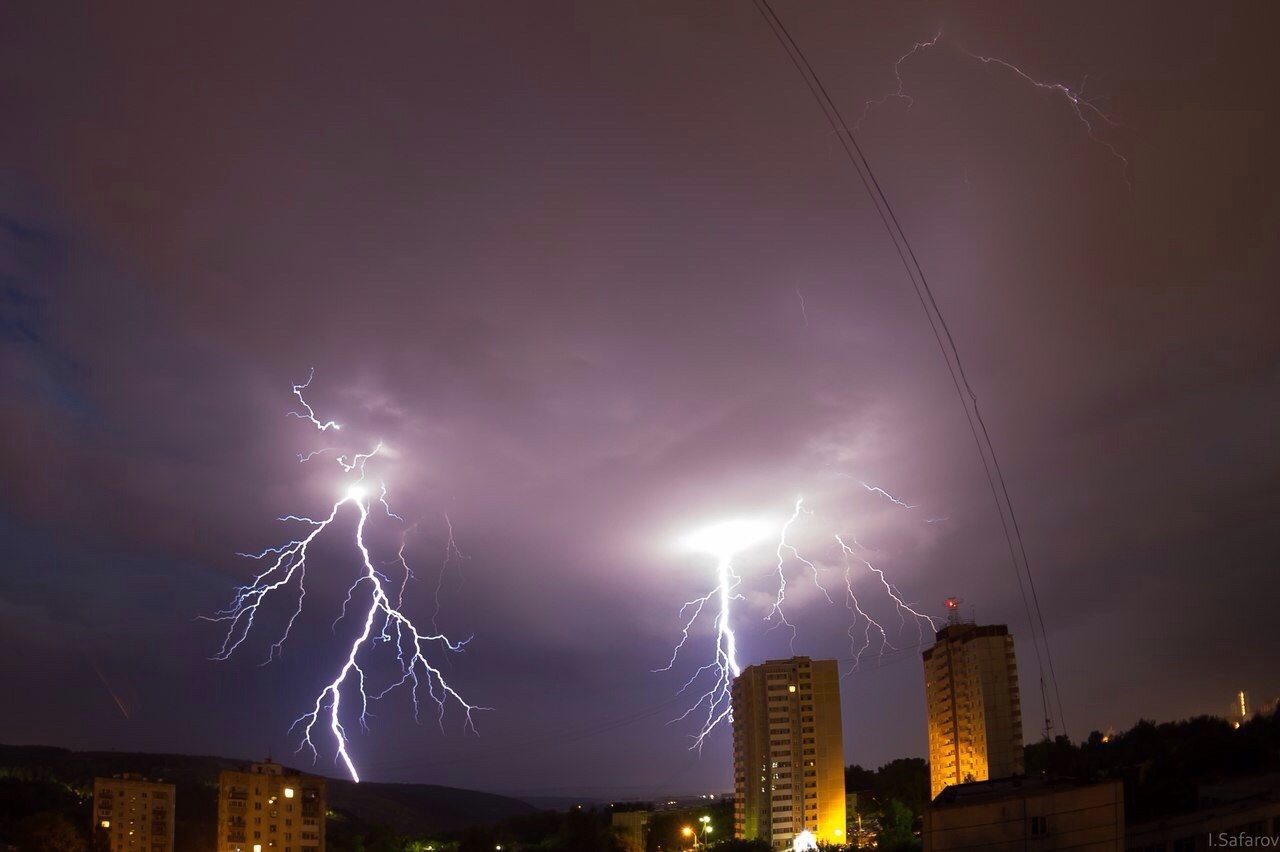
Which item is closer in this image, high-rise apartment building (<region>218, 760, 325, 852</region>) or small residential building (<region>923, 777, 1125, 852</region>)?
small residential building (<region>923, 777, 1125, 852</region>)

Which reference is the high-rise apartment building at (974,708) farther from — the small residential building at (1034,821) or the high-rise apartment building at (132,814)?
the high-rise apartment building at (132,814)

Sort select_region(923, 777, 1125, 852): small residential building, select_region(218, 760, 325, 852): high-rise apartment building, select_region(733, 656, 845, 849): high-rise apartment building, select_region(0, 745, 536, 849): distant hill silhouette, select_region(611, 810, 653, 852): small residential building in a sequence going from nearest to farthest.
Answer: select_region(923, 777, 1125, 852): small residential building → select_region(218, 760, 325, 852): high-rise apartment building → select_region(733, 656, 845, 849): high-rise apartment building → select_region(611, 810, 653, 852): small residential building → select_region(0, 745, 536, 849): distant hill silhouette

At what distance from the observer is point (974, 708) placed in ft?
128

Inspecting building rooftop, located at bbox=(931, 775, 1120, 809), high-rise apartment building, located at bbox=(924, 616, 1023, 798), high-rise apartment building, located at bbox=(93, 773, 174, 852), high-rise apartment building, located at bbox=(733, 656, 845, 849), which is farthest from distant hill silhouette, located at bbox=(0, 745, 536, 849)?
building rooftop, located at bbox=(931, 775, 1120, 809)

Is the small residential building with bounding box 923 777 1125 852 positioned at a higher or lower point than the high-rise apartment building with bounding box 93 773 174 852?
higher

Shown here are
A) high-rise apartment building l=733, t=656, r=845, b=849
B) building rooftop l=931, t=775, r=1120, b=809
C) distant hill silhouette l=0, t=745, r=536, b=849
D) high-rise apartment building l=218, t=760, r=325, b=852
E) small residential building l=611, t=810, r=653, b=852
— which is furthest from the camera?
distant hill silhouette l=0, t=745, r=536, b=849

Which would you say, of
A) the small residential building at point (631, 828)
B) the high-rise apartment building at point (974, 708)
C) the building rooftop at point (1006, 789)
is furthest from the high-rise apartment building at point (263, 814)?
the building rooftop at point (1006, 789)

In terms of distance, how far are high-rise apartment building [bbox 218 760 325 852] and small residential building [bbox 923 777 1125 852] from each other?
24.3 meters

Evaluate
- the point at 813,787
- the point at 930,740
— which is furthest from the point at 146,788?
the point at 930,740

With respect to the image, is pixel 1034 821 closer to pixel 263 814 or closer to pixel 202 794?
pixel 263 814

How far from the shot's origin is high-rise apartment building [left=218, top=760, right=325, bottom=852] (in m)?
31.4

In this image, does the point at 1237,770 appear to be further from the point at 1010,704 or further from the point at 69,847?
the point at 69,847

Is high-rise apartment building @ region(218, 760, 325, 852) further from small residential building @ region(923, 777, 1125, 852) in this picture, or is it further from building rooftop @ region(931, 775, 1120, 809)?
small residential building @ region(923, 777, 1125, 852)

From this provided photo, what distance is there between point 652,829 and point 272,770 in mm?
17128
